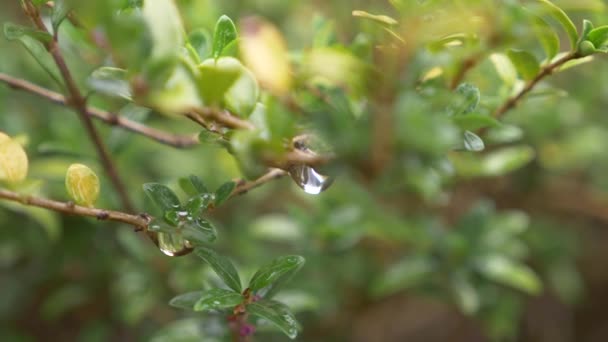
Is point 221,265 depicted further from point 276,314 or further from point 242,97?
point 242,97

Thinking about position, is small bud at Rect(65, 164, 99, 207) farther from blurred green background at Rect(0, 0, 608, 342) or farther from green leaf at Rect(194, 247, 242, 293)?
blurred green background at Rect(0, 0, 608, 342)

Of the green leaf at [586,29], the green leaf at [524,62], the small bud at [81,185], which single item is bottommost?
the green leaf at [586,29]

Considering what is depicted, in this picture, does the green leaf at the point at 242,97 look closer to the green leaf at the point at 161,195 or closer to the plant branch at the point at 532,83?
the green leaf at the point at 161,195

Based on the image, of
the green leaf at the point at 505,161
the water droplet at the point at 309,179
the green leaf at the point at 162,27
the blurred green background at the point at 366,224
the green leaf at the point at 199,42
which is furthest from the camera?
the green leaf at the point at 505,161

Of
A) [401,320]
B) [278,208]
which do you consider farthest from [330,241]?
[401,320]

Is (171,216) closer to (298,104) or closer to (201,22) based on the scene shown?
(298,104)

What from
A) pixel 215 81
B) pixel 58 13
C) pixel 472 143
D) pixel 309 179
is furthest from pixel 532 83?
pixel 58 13

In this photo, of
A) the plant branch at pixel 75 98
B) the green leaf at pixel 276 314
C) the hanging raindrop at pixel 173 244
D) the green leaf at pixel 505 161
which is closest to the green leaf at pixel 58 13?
the plant branch at pixel 75 98

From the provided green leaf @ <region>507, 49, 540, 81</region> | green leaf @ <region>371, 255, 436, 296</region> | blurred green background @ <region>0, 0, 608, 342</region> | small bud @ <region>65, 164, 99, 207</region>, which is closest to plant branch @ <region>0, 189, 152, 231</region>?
small bud @ <region>65, 164, 99, 207</region>
